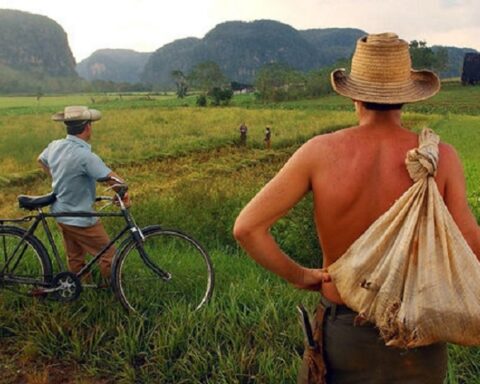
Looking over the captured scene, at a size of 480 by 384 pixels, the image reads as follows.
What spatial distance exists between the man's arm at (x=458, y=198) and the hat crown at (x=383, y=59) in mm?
310

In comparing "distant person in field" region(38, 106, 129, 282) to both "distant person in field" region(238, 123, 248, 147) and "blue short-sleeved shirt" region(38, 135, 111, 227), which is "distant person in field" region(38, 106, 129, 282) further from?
"distant person in field" region(238, 123, 248, 147)

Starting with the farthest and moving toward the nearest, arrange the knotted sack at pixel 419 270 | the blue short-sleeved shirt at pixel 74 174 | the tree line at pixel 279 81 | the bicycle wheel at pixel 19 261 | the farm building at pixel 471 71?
the farm building at pixel 471 71 < the tree line at pixel 279 81 < the bicycle wheel at pixel 19 261 < the blue short-sleeved shirt at pixel 74 174 < the knotted sack at pixel 419 270

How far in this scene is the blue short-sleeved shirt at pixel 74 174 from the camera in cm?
445

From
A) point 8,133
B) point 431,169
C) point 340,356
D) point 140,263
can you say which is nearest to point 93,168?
point 140,263

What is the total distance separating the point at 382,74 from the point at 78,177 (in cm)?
321

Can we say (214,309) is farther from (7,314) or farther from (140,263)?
(7,314)

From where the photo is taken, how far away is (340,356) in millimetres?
2033

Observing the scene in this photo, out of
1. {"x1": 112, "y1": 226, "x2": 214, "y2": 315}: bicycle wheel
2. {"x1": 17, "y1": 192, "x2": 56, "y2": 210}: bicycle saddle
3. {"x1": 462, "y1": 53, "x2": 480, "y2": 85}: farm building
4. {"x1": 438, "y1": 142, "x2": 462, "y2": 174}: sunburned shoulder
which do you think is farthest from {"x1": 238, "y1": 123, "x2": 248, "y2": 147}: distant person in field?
{"x1": 462, "y1": 53, "x2": 480, "y2": 85}: farm building

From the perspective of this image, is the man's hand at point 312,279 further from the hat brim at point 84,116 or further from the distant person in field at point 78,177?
the hat brim at point 84,116

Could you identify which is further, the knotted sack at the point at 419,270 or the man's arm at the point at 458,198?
the man's arm at the point at 458,198

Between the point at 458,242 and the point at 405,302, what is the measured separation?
0.25m

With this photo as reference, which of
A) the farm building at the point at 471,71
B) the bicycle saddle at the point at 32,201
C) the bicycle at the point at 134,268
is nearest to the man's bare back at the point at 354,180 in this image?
the bicycle at the point at 134,268

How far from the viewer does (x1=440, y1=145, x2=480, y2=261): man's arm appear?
6.06 feet

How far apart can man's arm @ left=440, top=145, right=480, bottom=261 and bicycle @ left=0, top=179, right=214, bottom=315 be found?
2588 mm
